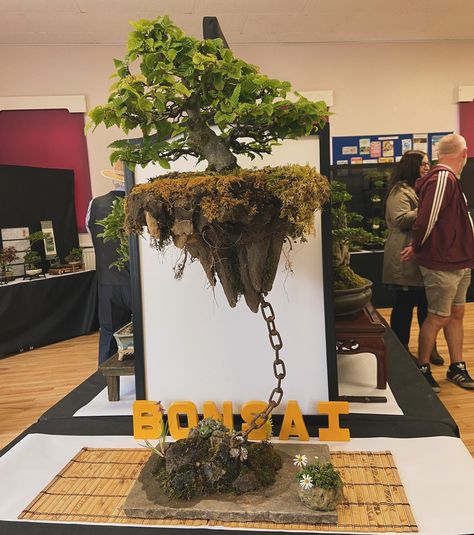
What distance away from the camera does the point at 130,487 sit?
3.84 feet

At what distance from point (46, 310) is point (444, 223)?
364 cm

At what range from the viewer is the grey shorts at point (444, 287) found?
2701 mm

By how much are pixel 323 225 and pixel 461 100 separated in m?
5.15

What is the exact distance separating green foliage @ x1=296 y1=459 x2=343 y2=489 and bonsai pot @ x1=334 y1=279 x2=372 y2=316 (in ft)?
2.43

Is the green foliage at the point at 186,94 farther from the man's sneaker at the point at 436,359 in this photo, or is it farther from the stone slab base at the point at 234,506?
the man's sneaker at the point at 436,359

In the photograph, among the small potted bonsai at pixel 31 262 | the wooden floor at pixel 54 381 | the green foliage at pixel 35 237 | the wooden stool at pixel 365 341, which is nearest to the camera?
the wooden stool at pixel 365 341

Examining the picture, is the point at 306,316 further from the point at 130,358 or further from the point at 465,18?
the point at 465,18

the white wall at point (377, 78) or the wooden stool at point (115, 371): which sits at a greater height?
the white wall at point (377, 78)

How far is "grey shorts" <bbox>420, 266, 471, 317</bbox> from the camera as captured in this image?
2701 mm

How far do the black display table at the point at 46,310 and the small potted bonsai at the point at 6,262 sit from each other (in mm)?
181

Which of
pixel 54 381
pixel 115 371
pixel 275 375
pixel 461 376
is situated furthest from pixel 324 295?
pixel 54 381

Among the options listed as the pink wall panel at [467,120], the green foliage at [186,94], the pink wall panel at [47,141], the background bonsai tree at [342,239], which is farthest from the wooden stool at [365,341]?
the pink wall panel at [467,120]

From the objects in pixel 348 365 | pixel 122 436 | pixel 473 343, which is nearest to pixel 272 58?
pixel 473 343

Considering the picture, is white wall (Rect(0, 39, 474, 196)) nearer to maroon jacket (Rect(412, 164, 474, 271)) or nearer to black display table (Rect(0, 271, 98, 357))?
black display table (Rect(0, 271, 98, 357))
